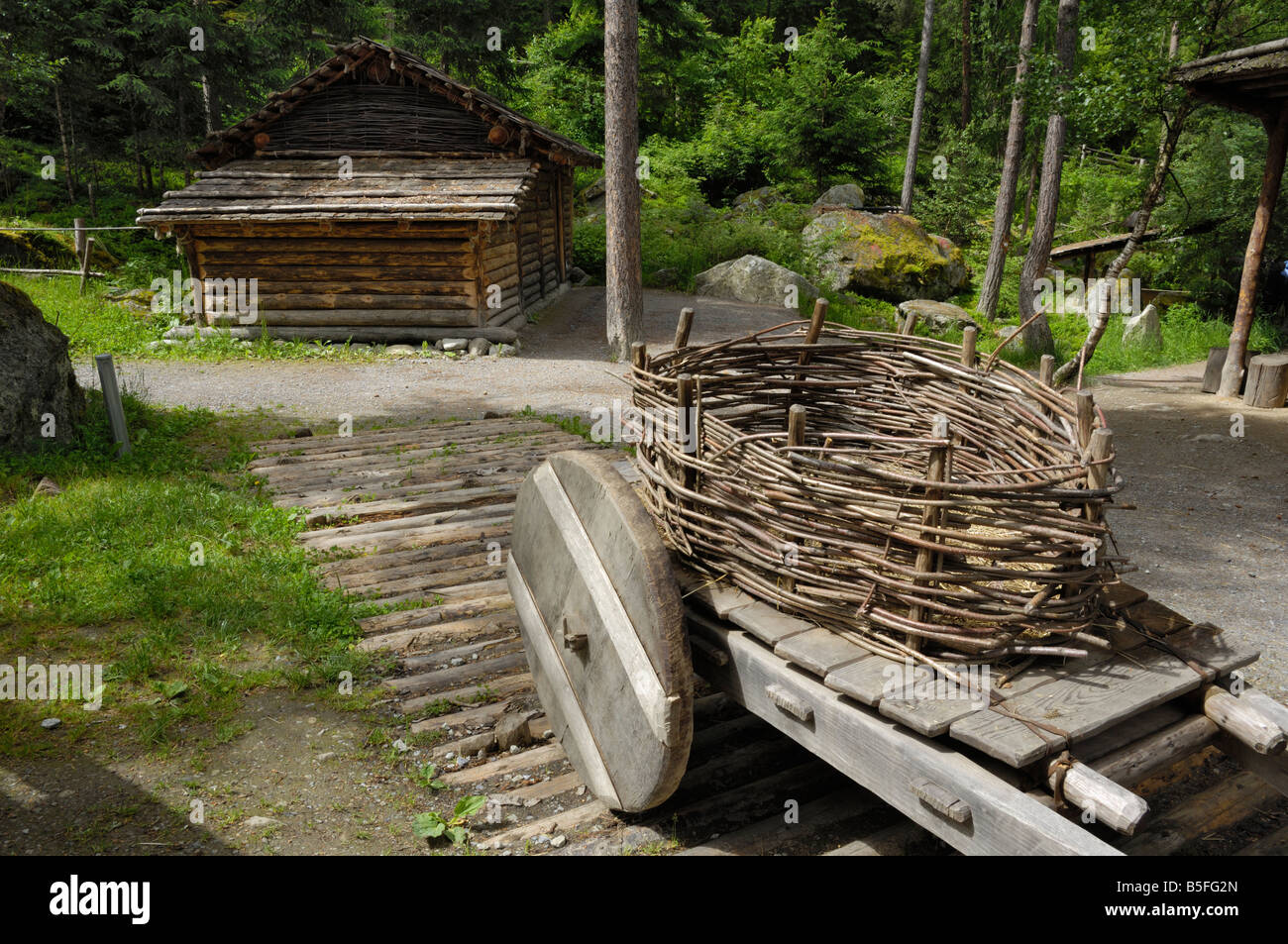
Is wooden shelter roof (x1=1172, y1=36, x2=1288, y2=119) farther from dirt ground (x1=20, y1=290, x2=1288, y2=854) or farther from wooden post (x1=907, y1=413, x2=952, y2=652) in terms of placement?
wooden post (x1=907, y1=413, x2=952, y2=652)

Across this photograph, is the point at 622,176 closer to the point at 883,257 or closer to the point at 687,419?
the point at 883,257

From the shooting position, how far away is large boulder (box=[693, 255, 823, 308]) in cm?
1975

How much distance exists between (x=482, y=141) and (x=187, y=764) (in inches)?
569

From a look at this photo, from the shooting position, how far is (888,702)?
243 cm

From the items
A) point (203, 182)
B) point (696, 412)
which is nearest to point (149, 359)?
point (203, 182)

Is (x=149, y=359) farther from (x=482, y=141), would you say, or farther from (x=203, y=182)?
(x=482, y=141)

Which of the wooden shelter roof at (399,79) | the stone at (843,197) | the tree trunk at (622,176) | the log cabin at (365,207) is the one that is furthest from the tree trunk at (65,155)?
the stone at (843,197)

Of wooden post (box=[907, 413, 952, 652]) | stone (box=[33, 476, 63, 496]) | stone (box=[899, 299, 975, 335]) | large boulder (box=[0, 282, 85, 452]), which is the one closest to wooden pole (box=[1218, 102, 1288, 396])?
stone (box=[899, 299, 975, 335])

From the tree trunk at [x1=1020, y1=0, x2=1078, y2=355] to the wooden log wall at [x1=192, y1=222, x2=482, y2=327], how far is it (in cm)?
995

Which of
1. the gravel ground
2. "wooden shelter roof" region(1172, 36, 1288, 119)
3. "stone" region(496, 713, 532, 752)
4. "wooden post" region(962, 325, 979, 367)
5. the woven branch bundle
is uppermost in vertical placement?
"wooden shelter roof" region(1172, 36, 1288, 119)

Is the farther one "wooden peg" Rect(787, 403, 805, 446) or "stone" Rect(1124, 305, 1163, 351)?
"stone" Rect(1124, 305, 1163, 351)

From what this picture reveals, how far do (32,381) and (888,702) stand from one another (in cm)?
797

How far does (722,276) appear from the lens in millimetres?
20688

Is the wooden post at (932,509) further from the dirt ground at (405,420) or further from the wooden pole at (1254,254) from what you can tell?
the wooden pole at (1254,254)
